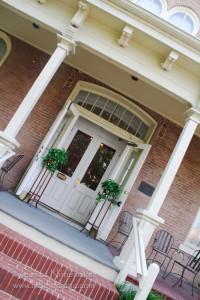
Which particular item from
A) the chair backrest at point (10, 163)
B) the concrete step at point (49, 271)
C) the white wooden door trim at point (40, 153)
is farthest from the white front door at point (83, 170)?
the concrete step at point (49, 271)

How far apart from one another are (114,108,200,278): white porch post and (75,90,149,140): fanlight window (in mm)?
2325

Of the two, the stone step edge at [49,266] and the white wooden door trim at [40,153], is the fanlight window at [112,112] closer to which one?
the white wooden door trim at [40,153]

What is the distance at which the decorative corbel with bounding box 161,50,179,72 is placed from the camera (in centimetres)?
481

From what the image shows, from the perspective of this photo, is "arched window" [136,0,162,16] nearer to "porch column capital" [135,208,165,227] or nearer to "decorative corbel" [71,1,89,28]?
"decorative corbel" [71,1,89,28]

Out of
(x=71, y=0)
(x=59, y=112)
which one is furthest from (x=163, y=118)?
(x=71, y=0)

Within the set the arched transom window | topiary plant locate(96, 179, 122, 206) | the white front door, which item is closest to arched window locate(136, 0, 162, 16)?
the arched transom window

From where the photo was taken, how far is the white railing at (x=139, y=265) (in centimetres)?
349

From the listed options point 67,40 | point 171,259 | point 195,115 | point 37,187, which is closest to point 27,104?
point 67,40

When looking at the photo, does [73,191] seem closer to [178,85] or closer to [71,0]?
[178,85]

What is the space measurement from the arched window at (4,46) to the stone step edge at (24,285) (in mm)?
4924

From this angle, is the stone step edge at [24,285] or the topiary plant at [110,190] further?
the topiary plant at [110,190]

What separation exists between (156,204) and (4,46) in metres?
5.15

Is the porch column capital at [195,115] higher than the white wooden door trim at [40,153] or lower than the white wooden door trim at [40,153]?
higher

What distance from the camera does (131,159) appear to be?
692 cm
